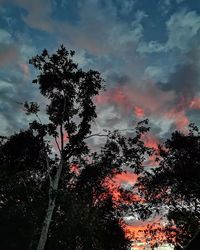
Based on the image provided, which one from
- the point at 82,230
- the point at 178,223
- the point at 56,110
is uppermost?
the point at 56,110

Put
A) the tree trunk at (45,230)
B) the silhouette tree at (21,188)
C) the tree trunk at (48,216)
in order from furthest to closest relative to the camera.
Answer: the silhouette tree at (21,188)
the tree trunk at (48,216)
the tree trunk at (45,230)

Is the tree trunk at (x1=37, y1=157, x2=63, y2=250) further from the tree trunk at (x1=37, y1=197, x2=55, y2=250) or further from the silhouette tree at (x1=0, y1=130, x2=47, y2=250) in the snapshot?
the silhouette tree at (x1=0, y1=130, x2=47, y2=250)

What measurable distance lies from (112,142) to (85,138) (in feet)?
8.24

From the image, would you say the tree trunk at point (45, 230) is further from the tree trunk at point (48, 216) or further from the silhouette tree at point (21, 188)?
the silhouette tree at point (21, 188)

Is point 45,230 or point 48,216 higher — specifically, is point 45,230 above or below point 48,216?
below

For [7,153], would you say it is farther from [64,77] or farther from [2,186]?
[64,77]

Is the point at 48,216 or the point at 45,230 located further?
the point at 48,216

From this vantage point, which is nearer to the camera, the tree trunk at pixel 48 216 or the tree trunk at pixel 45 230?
the tree trunk at pixel 45 230

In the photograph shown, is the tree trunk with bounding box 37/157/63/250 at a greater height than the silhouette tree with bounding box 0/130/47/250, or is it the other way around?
the silhouette tree with bounding box 0/130/47/250

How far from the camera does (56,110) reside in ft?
114

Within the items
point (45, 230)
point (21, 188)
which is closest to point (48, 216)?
point (45, 230)

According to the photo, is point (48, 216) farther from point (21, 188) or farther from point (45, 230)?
point (21, 188)

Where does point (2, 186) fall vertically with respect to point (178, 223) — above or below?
below

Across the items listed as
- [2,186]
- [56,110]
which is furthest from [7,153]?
[56,110]
